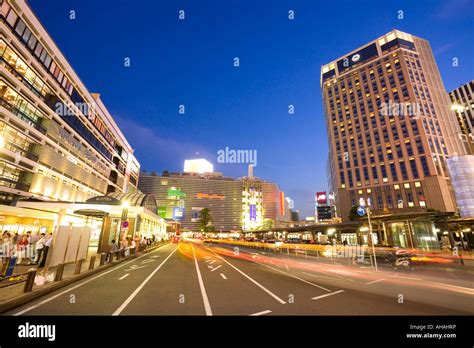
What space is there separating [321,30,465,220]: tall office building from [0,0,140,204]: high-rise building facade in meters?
85.2

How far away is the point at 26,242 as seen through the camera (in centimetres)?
1435

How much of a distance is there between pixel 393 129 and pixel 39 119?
103711 millimetres

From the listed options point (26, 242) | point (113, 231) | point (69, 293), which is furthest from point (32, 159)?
point (69, 293)

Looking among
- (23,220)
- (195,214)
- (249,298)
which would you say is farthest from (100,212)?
(195,214)

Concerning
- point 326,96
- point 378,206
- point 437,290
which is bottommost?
point 437,290

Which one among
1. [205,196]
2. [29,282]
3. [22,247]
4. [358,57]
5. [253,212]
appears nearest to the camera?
[29,282]

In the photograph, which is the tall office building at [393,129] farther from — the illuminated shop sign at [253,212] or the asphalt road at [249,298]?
the illuminated shop sign at [253,212]

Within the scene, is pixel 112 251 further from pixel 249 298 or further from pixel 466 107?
pixel 466 107

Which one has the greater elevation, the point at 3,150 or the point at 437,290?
the point at 3,150

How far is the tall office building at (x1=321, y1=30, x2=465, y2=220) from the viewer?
75.2m

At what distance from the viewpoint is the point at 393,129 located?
84062mm

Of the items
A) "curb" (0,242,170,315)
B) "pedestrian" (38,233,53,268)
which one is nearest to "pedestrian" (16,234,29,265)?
"pedestrian" (38,233,53,268)
